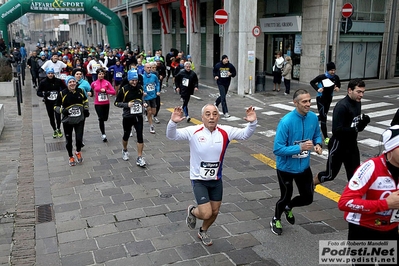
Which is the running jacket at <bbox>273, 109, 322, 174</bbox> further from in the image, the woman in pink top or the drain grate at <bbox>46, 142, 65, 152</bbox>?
the drain grate at <bbox>46, 142, 65, 152</bbox>

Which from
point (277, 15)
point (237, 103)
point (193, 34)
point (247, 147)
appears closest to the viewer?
point (247, 147)

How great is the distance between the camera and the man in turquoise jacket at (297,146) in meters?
4.66

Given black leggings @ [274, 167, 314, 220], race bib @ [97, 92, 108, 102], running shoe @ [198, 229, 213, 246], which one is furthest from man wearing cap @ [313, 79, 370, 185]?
race bib @ [97, 92, 108, 102]

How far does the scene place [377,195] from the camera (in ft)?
9.80

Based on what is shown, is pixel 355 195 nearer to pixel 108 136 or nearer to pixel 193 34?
pixel 108 136

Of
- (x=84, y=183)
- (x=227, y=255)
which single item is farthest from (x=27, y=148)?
(x=227, y=255)

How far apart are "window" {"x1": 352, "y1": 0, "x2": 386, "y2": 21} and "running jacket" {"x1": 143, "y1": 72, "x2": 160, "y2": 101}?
13509 mm

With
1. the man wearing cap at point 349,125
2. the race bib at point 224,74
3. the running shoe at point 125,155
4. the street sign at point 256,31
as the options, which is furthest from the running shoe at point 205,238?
the street sign at point 256,31

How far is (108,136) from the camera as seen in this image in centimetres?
1056

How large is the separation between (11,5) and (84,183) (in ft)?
85.6

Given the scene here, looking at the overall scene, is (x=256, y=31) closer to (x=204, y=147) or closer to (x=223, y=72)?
(x=223, y=72)

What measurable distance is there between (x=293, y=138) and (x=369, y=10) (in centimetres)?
1877

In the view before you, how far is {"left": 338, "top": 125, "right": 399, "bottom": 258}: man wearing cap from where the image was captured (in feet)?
9.39

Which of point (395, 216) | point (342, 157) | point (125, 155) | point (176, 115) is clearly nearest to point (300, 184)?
point (342, 157)
